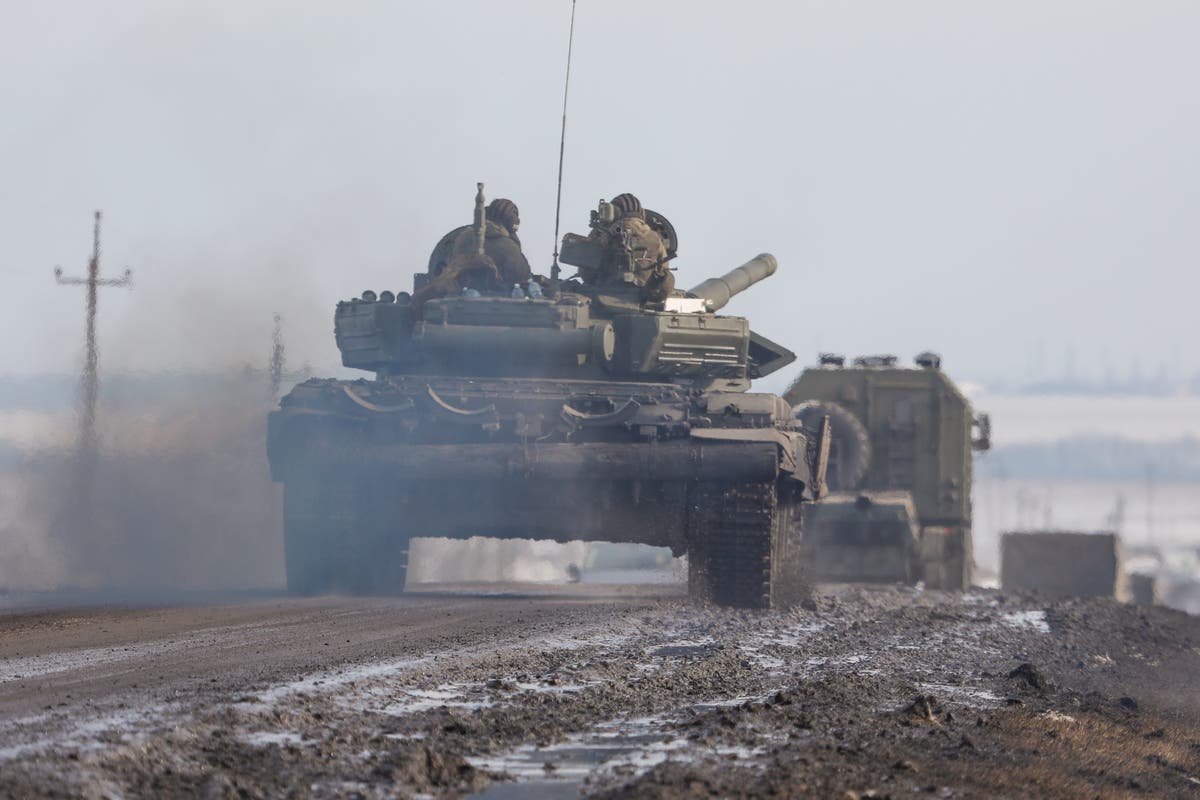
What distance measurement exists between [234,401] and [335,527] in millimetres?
12915

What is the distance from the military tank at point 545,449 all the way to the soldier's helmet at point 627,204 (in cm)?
171

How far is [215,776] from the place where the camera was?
7227 mm

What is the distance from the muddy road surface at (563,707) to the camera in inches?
301

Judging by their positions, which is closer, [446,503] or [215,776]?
[215,776]

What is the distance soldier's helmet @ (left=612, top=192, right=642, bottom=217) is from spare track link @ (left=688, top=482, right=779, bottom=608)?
4587mm

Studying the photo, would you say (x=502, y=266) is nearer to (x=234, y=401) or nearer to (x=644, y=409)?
(x=644, y=409)

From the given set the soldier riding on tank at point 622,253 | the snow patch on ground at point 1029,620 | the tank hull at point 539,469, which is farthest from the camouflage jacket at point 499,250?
the snow patch on ground at point 1029,620

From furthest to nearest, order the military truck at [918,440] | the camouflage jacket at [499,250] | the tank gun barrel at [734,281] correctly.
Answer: the military truck at [918,440]
the tank gun barrel at [734,281]
the camouflage jacket at [499,250]

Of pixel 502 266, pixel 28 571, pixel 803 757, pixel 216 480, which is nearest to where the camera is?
pixel 803 757

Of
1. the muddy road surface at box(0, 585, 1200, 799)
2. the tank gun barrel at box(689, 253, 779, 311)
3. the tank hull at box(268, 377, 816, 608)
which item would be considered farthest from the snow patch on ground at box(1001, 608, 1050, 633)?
the tank gun barrel at box(689, 253, 779, 311)

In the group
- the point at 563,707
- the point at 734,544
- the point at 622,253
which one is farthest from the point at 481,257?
the point at 563,707

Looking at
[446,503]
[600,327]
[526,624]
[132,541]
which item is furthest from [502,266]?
[132,541]

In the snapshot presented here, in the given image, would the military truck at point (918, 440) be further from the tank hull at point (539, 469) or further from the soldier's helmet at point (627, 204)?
the tank hull at point (539, 469)

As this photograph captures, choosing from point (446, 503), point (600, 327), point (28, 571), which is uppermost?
point (600, 327)
